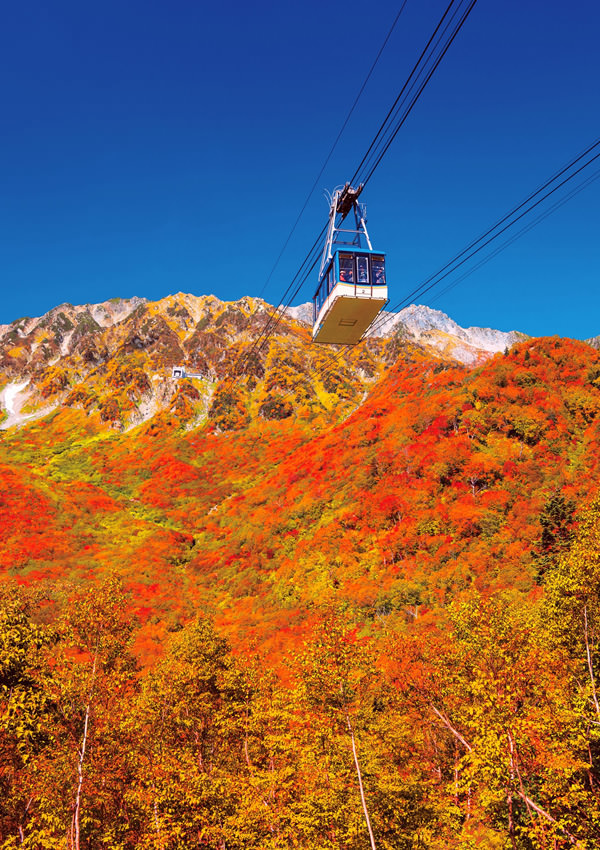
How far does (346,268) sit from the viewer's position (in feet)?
67.1

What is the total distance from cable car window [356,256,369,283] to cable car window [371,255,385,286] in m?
0.28

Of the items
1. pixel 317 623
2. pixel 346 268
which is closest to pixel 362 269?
pixel 346 268

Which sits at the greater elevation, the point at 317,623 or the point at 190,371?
the point at 190,371

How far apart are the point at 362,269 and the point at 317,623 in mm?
14286

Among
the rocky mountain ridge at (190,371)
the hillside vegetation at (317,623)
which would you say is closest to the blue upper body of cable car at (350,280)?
the hillside vegetation at (317,623)

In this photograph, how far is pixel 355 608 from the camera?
46.6 metres

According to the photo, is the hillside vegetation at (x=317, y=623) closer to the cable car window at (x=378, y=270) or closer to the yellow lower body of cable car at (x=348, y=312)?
the yellow lower body of cable car at (x=348, y=312)

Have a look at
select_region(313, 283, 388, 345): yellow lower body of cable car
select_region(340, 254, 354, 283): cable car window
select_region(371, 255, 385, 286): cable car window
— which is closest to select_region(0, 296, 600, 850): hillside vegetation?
select_region(313, 283, 388, 345): yellow lower body of cable car

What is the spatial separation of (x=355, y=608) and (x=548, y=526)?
62.7 feet

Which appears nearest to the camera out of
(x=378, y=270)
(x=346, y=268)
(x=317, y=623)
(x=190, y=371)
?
(x=317, y=623)

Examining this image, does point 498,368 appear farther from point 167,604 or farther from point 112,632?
point 112,632

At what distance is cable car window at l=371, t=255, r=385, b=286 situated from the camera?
20500mm

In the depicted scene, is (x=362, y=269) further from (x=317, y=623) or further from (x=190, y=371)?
(x=190, y=371)

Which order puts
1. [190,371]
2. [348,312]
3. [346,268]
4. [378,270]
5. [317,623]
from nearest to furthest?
[317,623]
[346,268]
[378,270]
[348,312]
[190,371]
